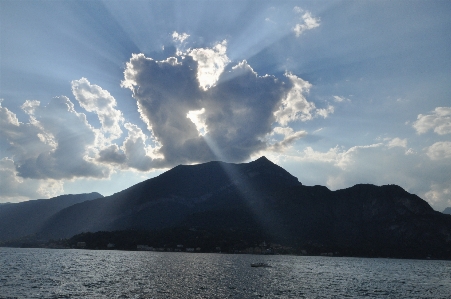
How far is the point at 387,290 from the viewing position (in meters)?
115

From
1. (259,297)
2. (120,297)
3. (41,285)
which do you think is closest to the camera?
(120,297)

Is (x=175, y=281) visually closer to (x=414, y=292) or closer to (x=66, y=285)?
(x=66, y=285)

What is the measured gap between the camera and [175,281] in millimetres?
112562

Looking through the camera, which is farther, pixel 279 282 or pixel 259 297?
pixel 279 282

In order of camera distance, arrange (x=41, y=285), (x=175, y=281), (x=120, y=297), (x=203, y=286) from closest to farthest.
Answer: (x=120, y=297) < (x=41, y=285) < (x=203, y=286) < (x=175, y=281)

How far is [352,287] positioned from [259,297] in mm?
45972

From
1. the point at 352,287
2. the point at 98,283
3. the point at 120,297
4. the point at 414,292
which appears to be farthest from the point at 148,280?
the point at 414,292

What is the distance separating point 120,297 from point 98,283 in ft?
88.3

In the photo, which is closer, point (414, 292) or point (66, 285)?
point (66, 285)

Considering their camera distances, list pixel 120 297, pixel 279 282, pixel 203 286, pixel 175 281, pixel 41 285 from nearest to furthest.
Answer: pixel 120 297 → pixel 41 285 → pixel 203 286 → pixel 175 281 → pixel 279 282

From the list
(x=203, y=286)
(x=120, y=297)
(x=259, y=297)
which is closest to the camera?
(x=120, y=297)

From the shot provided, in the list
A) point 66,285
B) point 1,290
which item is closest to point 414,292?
point 66,285

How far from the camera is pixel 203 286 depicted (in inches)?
4092

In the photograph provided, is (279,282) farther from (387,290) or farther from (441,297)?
(441,297)
